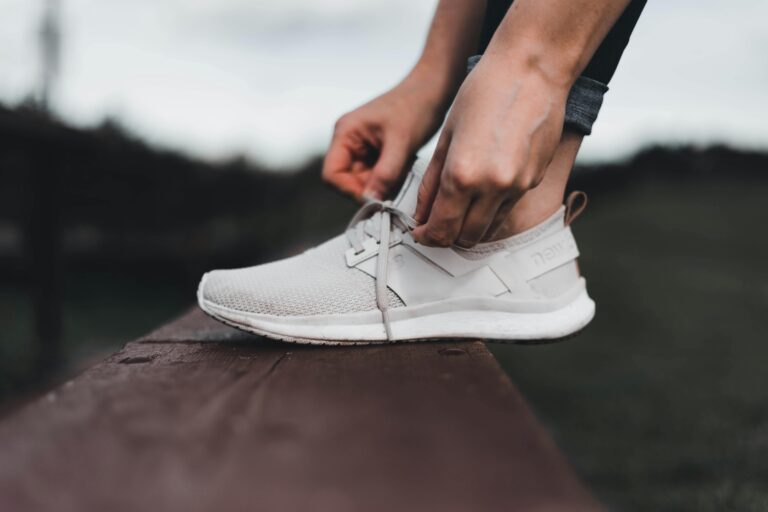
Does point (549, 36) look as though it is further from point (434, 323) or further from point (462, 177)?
point (434, 323)

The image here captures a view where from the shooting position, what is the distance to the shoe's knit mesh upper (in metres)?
1.03

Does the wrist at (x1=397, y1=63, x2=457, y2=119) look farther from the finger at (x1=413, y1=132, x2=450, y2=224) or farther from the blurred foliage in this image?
the blurred foliage

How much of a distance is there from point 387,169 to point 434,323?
405mm

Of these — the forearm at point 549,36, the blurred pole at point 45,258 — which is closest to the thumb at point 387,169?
the forearm at point 549,36

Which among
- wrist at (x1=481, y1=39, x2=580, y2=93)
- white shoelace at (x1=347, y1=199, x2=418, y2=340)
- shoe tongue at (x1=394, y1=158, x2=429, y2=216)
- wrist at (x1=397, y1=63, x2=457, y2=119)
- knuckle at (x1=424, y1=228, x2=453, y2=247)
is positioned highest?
wrist at (x1=481, y1=39, x2=580, y2=93)

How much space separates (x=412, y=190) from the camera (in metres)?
1.09

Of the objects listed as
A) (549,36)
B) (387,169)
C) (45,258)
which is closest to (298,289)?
(387,169)

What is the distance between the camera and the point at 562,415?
11.7 feet

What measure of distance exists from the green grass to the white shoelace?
1.75 meters

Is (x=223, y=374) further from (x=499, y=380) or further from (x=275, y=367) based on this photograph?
(x=499, y=380)

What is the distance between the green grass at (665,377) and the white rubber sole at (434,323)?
158 cm

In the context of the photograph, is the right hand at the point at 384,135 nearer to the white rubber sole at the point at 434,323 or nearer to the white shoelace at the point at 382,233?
the white shoelace at the point at 382,233

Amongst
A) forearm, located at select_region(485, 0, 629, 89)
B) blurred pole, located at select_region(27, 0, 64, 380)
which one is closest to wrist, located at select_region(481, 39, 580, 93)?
forearm, located at select_region(485, 0, 629, 89)

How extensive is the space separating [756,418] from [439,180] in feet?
10.4
